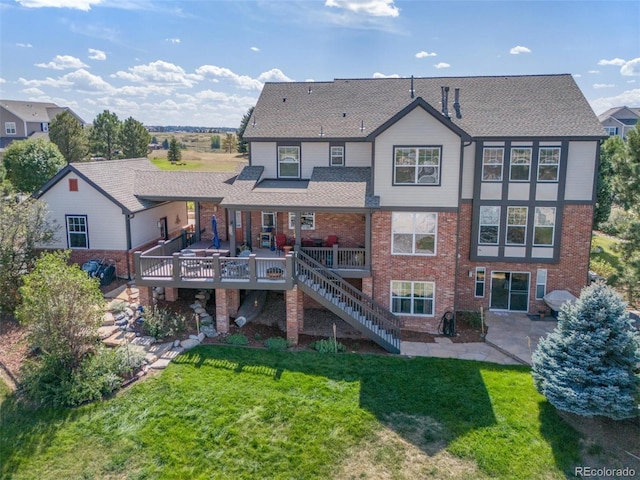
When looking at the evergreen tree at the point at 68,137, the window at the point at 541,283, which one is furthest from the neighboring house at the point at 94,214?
the evergreen tree at the point at 68,137

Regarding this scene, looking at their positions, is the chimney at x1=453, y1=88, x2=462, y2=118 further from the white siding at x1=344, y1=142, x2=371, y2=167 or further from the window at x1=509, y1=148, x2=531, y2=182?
the white siding at x1=344, y1=142, x2=371, y2=167

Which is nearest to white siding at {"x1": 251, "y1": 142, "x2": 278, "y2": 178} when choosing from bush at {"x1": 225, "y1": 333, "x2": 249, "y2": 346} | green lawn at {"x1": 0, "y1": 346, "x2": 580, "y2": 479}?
bush at {"x1": 225, "y1": 333, "x2": 249, "y2": 346}

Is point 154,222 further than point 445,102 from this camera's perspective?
Yes

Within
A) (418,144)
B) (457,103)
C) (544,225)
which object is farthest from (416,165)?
(544,225)

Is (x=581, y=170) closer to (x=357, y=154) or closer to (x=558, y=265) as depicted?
(x=558, y=265)

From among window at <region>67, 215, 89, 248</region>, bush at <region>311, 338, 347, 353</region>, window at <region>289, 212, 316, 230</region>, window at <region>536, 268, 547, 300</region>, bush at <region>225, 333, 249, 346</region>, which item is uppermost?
window at <region>289, 212, 316, 230</region>

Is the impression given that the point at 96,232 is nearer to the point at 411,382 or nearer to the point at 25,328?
the point at 25,328

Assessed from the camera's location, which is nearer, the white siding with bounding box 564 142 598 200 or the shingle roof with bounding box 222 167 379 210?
the shingle roof with bounding box 222 167 379 210
